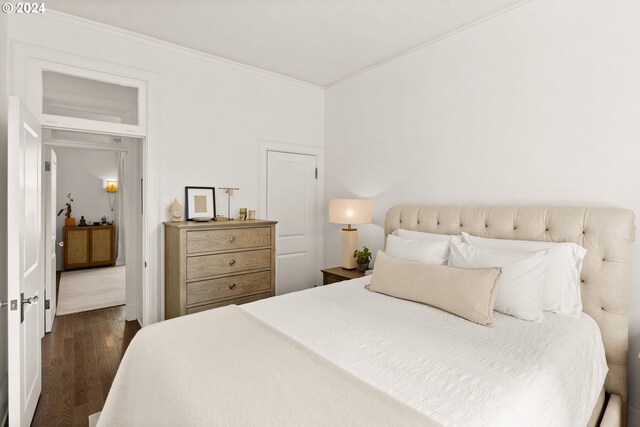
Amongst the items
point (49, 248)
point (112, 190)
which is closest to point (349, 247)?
point (49, 248)

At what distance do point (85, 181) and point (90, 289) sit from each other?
2.84 m

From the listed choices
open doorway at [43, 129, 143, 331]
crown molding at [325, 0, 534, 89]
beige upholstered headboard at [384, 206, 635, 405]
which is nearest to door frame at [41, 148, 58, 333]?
open doorway at [43, 129, 143, 331]

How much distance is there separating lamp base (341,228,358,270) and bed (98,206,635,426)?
3.99 feet

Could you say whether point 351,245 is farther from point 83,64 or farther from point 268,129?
point 83,64

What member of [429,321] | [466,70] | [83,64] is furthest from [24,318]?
[466,70]

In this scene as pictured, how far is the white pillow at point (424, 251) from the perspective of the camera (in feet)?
7.98

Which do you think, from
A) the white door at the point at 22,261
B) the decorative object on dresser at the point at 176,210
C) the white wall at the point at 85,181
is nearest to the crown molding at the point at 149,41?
the white door at the point at 22,261

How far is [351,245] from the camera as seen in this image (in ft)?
11.8

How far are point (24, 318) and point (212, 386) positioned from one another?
1.44 m

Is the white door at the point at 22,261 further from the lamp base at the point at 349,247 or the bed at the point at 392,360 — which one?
the lamp base at the point at 349,247

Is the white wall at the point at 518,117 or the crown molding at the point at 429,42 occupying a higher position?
the crown molding at the point at 429,42

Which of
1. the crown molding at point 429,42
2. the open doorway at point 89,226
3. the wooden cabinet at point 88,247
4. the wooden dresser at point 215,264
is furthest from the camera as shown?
the wooden cabinet at point 88,247

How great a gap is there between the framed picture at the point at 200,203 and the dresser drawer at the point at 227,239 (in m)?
0.40

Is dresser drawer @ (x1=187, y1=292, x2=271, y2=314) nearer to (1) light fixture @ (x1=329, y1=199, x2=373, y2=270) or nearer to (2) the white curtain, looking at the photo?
(1) light fixture @ (x1=329, y1=199, x2=373, y2=270)
